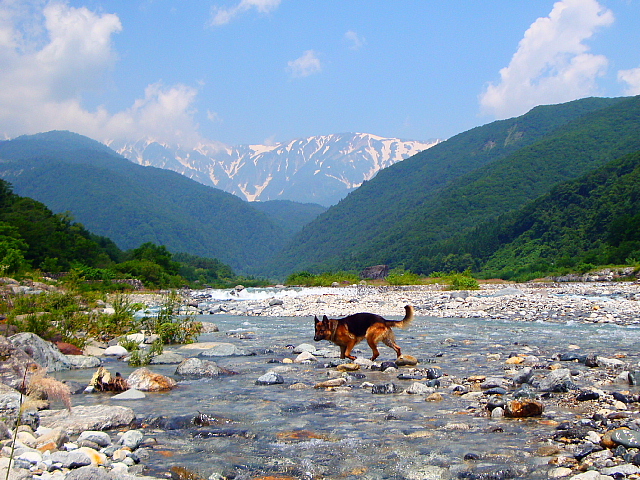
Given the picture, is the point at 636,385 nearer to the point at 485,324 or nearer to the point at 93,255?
the point at 485,324

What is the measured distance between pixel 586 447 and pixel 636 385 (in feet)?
12.0

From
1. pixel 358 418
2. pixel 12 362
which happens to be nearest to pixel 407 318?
pixel 358 418

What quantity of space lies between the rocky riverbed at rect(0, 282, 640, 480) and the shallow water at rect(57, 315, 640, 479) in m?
0.02

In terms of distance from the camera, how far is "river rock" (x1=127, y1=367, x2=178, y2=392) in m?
8.49

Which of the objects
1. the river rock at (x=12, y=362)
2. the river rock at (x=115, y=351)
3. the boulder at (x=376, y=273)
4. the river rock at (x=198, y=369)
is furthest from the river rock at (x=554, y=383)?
the boulder at (x=376, y=273)

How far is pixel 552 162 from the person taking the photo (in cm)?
12838

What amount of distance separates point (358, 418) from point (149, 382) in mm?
3826

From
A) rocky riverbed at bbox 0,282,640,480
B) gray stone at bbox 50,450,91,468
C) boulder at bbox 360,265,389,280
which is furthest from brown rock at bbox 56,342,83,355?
boulder at bbox 360,265,389,280

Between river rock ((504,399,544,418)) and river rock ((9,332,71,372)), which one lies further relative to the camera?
river rock ((9,332,71,372))

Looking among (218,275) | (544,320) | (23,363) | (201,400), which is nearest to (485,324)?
(544,320)

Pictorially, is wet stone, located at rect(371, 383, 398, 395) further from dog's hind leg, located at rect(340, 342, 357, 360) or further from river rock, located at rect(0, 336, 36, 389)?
river rock, located at rect(0, 336, 36, 389)

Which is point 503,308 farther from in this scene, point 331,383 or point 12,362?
point 12,362

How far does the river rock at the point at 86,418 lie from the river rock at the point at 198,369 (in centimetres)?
326

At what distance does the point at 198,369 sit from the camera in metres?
9.99
